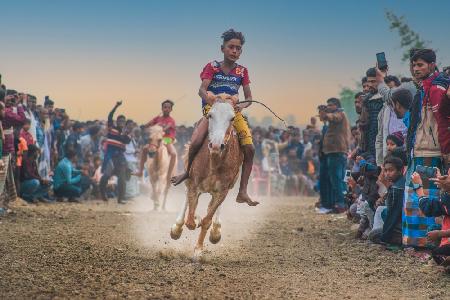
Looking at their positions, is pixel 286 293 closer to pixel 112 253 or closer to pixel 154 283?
pixel 154 283

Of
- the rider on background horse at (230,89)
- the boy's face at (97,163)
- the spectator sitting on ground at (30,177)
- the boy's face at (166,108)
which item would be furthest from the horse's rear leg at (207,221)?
the boy's face at (97,163)

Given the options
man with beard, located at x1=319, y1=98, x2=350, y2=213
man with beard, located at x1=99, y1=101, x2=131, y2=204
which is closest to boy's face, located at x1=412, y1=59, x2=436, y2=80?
man with beard, located at x1=319, y1=98, x2=350, y2=213

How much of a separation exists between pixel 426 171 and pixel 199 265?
119 inches

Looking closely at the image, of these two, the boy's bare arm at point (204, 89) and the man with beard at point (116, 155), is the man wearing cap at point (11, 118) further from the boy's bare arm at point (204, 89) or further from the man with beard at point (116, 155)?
the boy's bare arm at point (204, 89)

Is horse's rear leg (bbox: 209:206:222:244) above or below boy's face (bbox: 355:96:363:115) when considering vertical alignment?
below

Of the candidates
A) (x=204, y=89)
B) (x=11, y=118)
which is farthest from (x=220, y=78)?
(x=11, y=118)

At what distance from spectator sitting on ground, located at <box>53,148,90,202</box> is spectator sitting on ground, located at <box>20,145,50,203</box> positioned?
3.68ft

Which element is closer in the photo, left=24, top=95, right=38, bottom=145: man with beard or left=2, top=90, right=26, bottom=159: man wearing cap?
left=2, top=90, right=26, bottom=159: man wearing cap

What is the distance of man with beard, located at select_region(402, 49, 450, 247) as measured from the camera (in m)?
8.38

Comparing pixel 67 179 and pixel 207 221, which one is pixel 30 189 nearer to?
pixel 67 179

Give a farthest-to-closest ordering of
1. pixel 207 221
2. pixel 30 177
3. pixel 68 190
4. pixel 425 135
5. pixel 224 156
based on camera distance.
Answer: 1. pixel 68 190
2. pixel 30 177
3. pixel 207 221
4. pixel 224 156
5. pixel 425 135

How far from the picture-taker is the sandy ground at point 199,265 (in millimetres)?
6688

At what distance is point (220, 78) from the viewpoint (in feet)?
32.4

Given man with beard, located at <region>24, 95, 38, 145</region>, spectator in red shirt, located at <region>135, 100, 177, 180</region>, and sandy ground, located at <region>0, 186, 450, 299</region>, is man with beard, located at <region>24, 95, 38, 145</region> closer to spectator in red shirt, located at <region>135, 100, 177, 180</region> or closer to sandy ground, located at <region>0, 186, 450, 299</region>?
spectator in red shirt, located at <region>135, 100, 177, 180</region>
